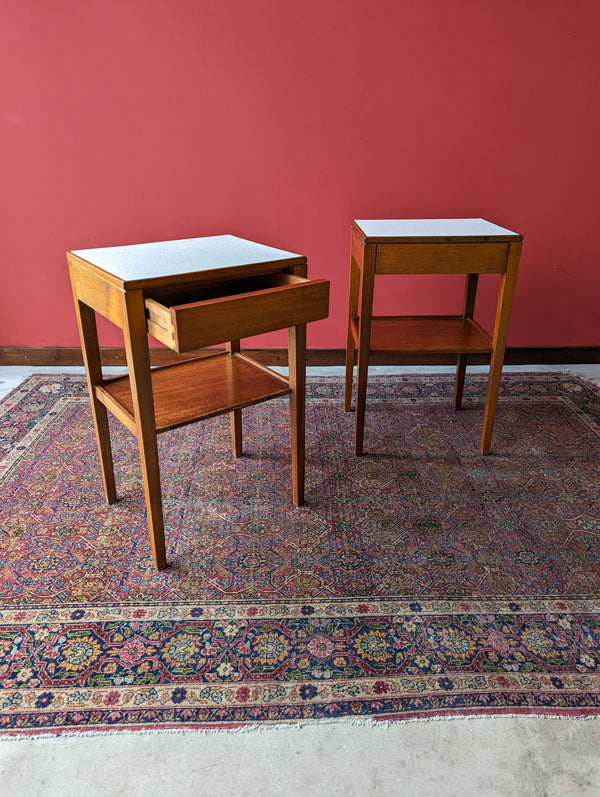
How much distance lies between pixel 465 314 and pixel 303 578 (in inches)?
51.0

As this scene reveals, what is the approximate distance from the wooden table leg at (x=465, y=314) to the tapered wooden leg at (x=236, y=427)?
3.00 feet

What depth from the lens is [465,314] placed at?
7.46 feet

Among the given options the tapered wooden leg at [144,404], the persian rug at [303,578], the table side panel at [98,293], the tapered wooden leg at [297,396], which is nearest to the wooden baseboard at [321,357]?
the persian rug at [303,578]

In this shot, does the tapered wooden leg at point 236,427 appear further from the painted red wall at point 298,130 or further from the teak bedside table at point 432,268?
the painted red wall at point 298,130

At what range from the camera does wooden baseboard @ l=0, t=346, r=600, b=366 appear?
2.73 metres

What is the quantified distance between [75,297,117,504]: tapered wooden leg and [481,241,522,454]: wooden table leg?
3.99 feet

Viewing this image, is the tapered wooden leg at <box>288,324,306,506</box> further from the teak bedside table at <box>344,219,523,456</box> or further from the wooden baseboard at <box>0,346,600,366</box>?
the wooden baseboard at <box>0,346,600,366</box>

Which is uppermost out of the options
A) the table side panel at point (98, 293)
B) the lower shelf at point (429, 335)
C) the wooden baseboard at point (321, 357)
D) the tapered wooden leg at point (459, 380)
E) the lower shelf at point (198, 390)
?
the table side panel at point (98, 293)

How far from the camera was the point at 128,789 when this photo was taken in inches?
39.3

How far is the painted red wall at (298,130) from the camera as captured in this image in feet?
7.48

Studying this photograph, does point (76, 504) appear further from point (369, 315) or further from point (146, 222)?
point (146, 222)

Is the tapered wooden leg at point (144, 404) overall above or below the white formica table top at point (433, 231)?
below

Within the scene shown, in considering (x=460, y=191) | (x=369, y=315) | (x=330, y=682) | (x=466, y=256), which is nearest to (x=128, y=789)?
(x=330, y=682)

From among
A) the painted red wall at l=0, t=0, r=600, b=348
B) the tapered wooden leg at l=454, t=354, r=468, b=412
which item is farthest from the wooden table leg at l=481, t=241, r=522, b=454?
the painted red wall at l=0, t=0, r=600, b=348
